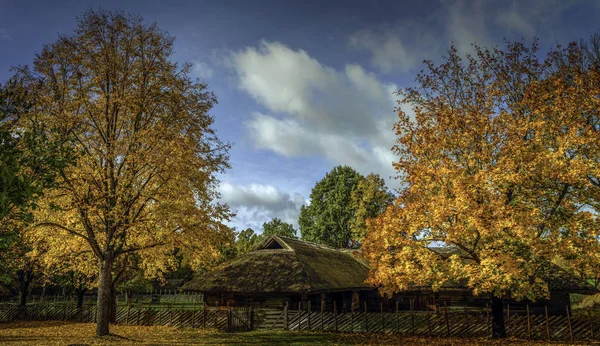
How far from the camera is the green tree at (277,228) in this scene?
74.9m

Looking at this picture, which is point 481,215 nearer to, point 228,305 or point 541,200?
point 541,200

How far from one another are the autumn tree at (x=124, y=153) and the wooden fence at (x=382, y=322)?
587 centimetres

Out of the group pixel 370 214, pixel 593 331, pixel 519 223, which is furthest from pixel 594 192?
pixel 370 214

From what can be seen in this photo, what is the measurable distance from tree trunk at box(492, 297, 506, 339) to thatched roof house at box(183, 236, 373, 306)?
9.83m

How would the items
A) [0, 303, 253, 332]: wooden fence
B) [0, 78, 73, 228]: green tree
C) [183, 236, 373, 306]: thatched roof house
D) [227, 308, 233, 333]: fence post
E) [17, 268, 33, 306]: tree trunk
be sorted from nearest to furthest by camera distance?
[0, 78, 73, 228]: green tree, [227, 308, 233, 333]: fence post, [0, 303, 253, 332]: wooden fence, [183, 236, 373, 306]: thatched roof house, [17, 268, 33, 306]: tree trunk

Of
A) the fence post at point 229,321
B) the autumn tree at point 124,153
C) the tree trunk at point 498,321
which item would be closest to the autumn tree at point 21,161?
the autumn tree at point 124,153

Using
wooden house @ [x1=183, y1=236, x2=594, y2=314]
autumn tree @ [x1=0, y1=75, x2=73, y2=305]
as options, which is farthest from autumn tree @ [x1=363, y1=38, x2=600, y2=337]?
autumn tree @ [x1=0, y1=75, x2=73, y2=305]

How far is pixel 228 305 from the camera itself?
27.7m

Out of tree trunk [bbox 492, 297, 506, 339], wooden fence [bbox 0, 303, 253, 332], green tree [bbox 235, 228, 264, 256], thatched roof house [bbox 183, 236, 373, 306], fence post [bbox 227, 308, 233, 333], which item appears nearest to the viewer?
tree trunk [bbox 492, 297, 506, 339]

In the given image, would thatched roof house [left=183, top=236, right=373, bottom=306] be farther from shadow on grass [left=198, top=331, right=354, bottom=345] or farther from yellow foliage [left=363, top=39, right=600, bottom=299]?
yellow foliage [left=363, top=39, right=600, bottom=299]

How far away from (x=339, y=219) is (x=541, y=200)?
3707 cm

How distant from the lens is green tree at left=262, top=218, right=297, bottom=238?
7494cm

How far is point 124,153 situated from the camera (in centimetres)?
1906

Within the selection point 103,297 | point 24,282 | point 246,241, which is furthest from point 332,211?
point 103,297
